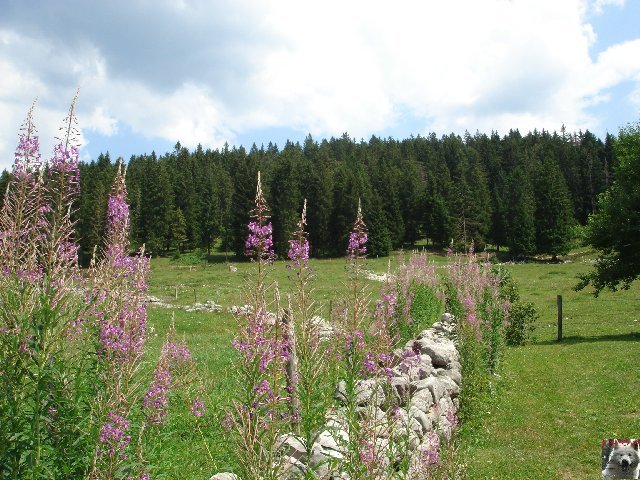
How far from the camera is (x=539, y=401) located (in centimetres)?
1130

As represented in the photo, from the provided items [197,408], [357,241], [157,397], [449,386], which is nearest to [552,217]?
[449,386]

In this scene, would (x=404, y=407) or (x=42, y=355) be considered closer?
(x=42, y=355)


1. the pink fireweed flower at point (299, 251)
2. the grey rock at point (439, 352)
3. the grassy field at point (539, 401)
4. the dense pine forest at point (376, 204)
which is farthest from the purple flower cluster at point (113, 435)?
the dense pine forest at point (376, 204)

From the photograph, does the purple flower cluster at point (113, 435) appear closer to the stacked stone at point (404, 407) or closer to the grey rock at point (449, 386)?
the stacked stone at point (404, 407)

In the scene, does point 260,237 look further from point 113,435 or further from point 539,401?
point 539,401

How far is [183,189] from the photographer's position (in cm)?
8244

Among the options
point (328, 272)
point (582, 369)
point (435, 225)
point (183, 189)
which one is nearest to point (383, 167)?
point (435, 225)

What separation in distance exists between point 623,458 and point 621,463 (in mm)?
56

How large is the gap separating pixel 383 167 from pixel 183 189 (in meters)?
36.5

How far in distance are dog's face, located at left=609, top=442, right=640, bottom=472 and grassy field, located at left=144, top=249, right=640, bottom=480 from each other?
2.60 meters

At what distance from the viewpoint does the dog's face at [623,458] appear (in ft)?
16.7

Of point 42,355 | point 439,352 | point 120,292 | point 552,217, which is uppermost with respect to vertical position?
point 552,217

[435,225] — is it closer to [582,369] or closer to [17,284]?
[582,369]

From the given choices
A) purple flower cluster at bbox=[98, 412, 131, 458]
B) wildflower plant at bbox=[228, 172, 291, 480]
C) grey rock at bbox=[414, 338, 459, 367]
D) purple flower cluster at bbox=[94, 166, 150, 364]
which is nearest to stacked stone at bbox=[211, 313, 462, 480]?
grey rock at bbox=[414, 338, 459, 367]
